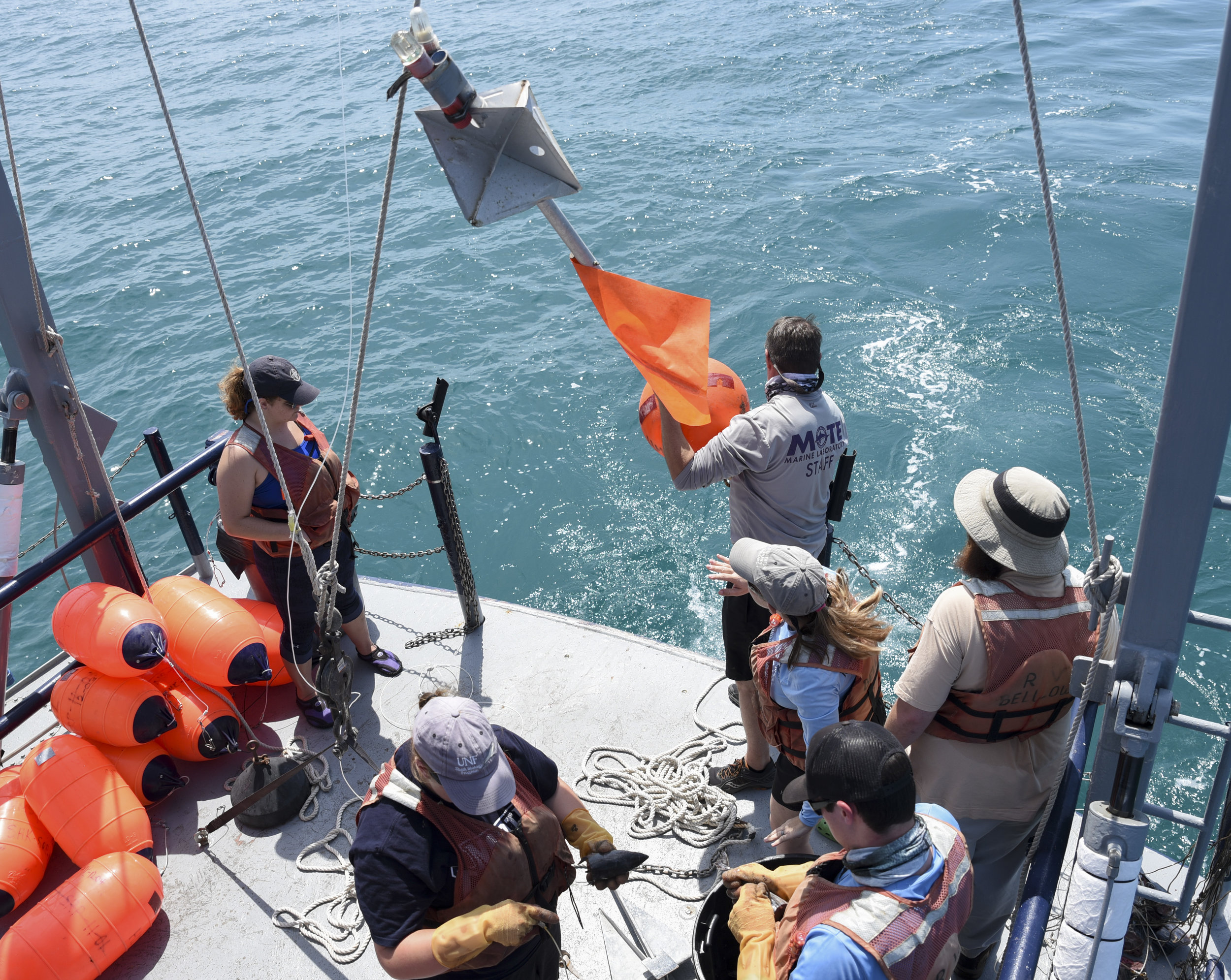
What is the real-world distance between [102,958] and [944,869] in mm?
3052

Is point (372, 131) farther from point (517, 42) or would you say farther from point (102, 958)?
point (102, 958)

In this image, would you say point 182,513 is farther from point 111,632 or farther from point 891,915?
point 891,915

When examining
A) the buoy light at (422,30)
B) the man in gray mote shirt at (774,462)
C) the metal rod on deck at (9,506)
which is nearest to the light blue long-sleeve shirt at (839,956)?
the man in gray mote shirt at (774,462)

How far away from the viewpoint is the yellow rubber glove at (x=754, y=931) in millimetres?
2162

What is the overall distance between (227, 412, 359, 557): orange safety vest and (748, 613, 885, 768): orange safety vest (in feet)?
7.13

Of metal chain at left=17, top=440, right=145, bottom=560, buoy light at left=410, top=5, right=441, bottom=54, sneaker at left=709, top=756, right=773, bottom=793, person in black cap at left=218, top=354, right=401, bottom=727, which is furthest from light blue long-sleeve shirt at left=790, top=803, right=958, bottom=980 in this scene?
metal chain at left=17, top=440, right=145, bottom=560

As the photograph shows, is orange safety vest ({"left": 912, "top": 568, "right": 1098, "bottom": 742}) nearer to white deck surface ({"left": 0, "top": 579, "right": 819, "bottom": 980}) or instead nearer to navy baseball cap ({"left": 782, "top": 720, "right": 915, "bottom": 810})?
navy baseball cap ({"left": 782, "top": 720, "right": 915, "bottom": 810})

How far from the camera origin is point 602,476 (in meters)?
9.07

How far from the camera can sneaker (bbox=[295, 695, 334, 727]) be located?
4586mm

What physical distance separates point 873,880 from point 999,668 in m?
0.90

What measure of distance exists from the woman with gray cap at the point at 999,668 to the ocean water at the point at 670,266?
3.60 m

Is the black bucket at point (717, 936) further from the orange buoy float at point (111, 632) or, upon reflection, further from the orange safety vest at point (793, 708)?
the orange buoy float at point (111, 632)

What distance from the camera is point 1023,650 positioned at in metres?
2.56

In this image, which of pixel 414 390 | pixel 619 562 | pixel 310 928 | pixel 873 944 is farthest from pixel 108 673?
pixel 414 390
